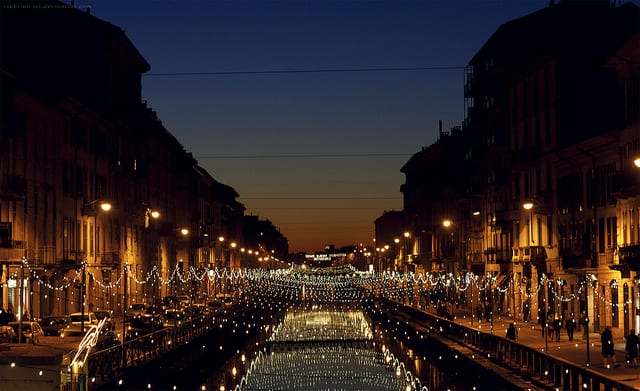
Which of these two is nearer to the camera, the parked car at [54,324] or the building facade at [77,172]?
the parked car at [54,324]

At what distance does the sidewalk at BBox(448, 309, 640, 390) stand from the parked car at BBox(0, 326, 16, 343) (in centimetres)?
2256

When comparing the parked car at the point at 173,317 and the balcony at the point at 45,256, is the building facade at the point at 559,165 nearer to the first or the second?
the parked car at the point at 173,317

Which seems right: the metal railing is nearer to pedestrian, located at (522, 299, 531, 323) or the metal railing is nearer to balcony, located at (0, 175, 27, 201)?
pedestrian, located at (522, 299, 531, 323)

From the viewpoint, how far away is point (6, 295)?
6347 cm

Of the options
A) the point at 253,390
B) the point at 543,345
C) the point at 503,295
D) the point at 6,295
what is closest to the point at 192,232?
the point at 503,295

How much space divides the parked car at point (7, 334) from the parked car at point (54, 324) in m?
5.21

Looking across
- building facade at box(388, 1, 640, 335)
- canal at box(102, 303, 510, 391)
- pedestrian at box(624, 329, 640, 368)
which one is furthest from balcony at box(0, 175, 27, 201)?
pedestrian at box(624, 329, 640, 368)

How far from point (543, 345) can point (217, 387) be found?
17387mm

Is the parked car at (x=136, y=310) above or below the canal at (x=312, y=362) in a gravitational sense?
above

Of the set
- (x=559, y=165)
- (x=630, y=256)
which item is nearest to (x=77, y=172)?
(x=559, y=165)

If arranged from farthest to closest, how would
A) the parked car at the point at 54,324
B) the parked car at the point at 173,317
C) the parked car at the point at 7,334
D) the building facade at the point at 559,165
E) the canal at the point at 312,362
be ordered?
the parked car at the point at 173,317 → the parked car at the point at 54,324 → the building facade at the point at 559,165 → the parked car at the point at 7,334 → the canal at the point at 312,362


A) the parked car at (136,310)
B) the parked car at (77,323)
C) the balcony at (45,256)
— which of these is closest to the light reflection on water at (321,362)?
the parked car at (77,323)

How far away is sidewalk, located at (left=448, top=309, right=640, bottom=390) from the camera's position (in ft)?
132

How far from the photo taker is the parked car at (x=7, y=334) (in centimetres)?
5216
